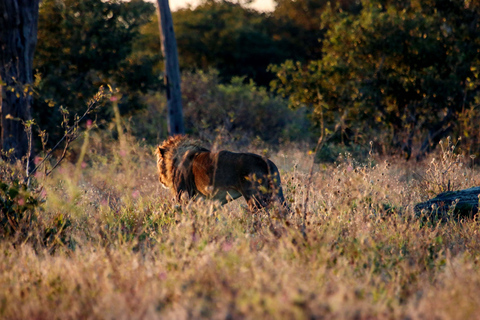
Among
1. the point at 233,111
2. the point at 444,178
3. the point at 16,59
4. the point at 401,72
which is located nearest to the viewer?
the point at 444,178

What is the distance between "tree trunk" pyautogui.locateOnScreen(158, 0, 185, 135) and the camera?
13617 millimetres

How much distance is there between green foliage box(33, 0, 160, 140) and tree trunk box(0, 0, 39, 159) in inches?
129

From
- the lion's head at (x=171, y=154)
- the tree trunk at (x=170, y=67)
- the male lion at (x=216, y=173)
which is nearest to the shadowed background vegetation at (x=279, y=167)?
the male lion at (x=216, y=173)

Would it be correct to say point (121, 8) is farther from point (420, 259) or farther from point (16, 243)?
point (420, 259)

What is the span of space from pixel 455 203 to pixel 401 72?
661 cm

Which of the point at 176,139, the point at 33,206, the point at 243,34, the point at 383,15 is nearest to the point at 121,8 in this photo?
the point at 383,15

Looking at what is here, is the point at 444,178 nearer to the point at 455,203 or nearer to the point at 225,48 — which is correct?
the point at 455,203

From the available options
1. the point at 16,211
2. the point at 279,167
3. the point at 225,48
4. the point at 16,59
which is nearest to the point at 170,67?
the point at 16,59

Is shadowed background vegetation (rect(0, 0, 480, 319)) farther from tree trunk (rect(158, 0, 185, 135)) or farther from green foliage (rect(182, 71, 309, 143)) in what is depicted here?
tree trunk (rect(158, 0, 185, 135))

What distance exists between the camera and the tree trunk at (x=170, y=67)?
13.6 m

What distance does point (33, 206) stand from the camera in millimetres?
5195

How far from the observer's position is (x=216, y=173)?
6.29 metres

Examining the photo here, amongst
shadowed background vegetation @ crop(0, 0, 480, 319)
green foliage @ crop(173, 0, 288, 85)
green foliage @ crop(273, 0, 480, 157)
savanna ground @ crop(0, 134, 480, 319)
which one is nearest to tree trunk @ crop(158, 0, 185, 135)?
shadowed background vegetation @ crop(0, 0, 480, 319)

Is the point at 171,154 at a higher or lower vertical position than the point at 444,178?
higher
